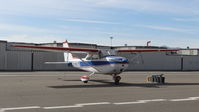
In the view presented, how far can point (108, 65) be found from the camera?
1709cm

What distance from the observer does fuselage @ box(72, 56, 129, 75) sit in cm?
1666

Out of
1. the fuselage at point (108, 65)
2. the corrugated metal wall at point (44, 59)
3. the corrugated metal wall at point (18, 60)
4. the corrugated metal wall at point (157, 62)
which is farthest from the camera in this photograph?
the corrugated metal wall at point (157, 62)

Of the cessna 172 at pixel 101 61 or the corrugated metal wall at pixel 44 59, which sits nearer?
the cessna 172 at pixel 101 61

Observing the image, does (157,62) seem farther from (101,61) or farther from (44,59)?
(101,61)

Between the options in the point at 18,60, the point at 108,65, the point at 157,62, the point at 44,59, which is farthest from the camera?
the point at 157,62

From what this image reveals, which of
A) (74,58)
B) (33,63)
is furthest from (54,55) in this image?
(74,58)

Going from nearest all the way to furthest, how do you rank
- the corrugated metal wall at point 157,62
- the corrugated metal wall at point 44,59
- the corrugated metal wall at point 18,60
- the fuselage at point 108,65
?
1. the fuselage at point 108,65
2. the corrugated metal wall at point 18,60
3. the corrugated metal wall at point 44,59
4. the corrugated metal wall at point 157,62

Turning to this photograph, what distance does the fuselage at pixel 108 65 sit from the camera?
16656 millimetres

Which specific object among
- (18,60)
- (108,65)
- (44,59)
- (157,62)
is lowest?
(157,62)

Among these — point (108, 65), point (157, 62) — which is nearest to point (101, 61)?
point (108, 65)

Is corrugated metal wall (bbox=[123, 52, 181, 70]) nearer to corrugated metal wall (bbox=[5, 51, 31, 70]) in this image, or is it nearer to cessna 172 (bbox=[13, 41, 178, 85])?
corrugated metal wall (bbox=[5, 51, 31, 70])

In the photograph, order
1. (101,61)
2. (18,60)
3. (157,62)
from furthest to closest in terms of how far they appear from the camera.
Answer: (157,62) → (18,60) → (101,61)

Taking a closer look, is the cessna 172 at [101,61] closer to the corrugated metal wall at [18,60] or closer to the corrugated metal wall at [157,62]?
the corrugated metal wall at [18,60]

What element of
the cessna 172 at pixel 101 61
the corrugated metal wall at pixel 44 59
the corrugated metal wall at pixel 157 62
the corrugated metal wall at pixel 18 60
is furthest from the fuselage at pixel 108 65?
the corrugated metal wall at pixel 157 62
